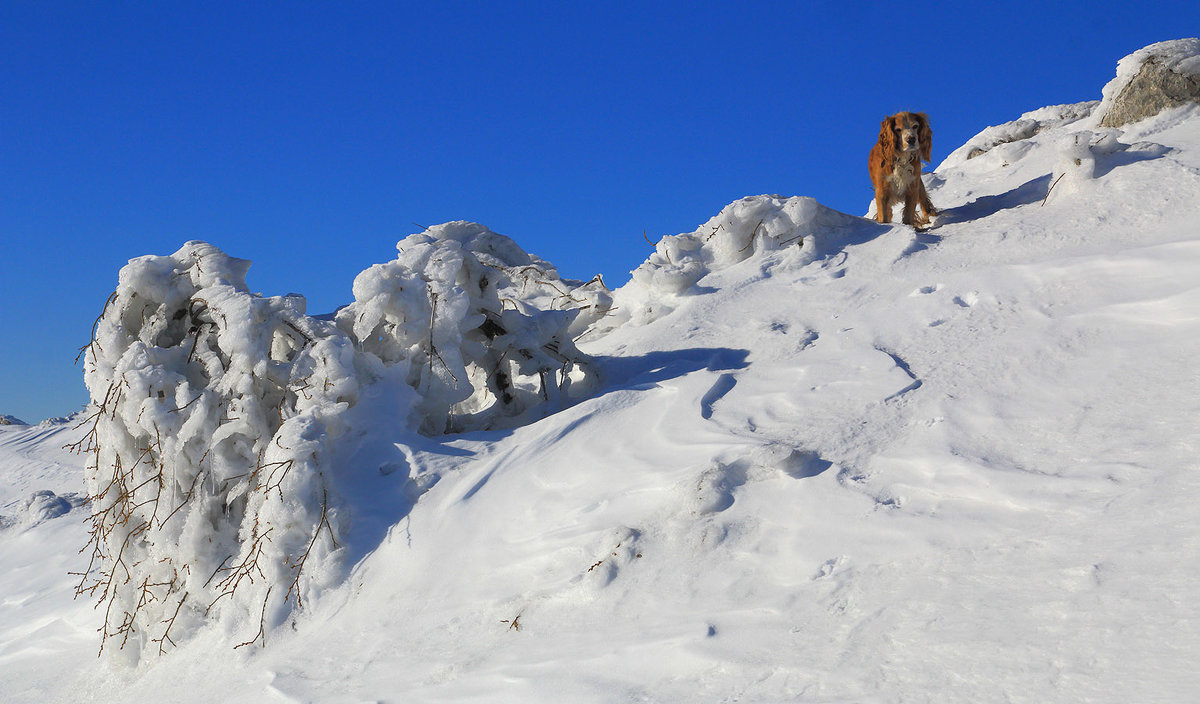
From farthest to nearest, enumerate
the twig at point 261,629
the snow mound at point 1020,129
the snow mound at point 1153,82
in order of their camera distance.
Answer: the snow mound at point 1020,129 < the snow mound at point 1153,82 < the twig at point 261,629

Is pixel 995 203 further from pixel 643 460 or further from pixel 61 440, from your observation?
pixel 61 440

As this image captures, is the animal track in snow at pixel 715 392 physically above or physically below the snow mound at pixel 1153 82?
below

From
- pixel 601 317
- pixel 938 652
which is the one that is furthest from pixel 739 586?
pixel 601 317

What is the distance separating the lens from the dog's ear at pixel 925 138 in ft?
18.3

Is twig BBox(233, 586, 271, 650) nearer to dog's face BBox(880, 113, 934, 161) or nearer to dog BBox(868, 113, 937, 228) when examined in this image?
dog BBox(868, 113, 937, 228)

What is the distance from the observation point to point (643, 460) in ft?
10.7

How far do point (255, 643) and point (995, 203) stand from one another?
16.4ft

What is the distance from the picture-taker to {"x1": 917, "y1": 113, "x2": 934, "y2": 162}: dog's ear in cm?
557

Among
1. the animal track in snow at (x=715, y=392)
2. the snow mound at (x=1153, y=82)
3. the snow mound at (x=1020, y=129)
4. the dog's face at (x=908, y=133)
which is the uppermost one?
the snow mound at (x=1020, y=129)

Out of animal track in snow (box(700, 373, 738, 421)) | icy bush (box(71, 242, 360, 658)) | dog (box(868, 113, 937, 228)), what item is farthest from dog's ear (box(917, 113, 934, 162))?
icy bush (box(71, 242, 360, 658))

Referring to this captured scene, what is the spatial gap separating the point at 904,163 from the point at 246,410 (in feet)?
13.5

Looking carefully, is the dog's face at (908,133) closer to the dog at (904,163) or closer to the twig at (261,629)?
the dog at (904,163)

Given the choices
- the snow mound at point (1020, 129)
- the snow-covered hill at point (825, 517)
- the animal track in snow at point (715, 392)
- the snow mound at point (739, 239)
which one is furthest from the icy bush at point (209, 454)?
the snow mound at point (1020, 129)

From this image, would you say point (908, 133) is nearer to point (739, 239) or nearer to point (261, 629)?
point (739, 239)
